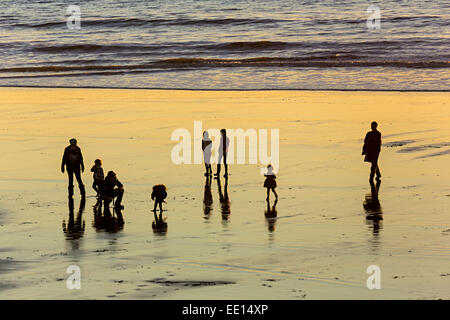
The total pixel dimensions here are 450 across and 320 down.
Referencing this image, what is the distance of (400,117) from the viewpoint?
29.4 metres

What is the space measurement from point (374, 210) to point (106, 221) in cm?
513

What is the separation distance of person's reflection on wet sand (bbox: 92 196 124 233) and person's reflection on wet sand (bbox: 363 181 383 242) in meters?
4.52

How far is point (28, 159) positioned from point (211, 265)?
1094cm

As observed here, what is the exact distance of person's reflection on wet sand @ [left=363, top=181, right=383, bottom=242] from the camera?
15.9 m

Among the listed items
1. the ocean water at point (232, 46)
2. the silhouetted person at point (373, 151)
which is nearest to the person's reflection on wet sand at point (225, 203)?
the silhouetted person at point (373, 151)

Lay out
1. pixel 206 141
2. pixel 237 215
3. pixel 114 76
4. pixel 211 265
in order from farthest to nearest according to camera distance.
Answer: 1. pixel 114 76
2. pixel 206 141
3. pixel 237 215
4. pixel 211 265

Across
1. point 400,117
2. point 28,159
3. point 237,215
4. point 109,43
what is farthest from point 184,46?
point 237,215

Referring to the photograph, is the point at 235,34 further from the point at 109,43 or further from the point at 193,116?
the point at 193,116

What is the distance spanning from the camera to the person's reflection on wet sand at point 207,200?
57.0 ft

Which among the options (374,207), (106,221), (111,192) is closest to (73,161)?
(111,192)

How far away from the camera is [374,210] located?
17406mm

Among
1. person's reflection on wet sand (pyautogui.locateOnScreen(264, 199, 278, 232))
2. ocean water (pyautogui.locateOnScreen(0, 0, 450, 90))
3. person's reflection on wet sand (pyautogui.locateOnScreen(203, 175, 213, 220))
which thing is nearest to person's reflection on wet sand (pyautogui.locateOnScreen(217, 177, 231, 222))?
person's reflection on wet sand (pyautogui.locateOnScreen(203, 175, 213, 220))

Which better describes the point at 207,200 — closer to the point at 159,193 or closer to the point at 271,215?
the point at 159,193

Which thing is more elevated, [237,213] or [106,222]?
[237,213]
